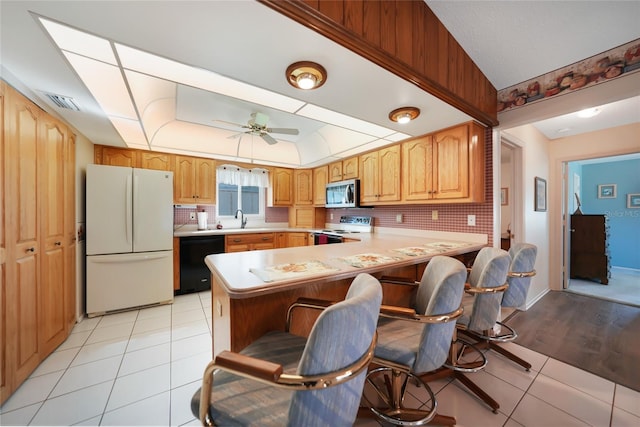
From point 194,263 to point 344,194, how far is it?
252cm

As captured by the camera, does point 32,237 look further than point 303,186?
No

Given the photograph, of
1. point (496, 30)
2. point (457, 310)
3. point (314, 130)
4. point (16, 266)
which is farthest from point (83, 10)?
point (314, 130)

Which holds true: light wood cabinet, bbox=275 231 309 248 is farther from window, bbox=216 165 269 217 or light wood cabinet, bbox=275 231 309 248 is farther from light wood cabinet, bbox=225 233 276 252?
window, bbox=216 165 269 217

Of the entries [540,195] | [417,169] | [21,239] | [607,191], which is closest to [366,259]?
[417,169]

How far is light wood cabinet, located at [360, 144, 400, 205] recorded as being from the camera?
3047mm

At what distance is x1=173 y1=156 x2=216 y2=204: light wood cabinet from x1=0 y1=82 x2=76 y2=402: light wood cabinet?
1.43m

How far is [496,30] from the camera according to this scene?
67.2 inches

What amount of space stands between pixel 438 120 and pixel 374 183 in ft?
4.04

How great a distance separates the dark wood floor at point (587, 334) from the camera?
1795mm

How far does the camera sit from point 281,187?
15.5 feet

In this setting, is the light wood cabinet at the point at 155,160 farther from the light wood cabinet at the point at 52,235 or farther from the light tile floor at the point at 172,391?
the light tile floor at the point at 172,391

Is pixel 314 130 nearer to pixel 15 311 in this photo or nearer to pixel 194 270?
pixel 194 270

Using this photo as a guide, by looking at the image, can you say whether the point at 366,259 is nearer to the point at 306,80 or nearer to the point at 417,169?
the point at 306,80

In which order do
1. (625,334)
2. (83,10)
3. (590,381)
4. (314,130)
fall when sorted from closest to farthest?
(83,10)
(590,381)
(625,334)
(314,130)
